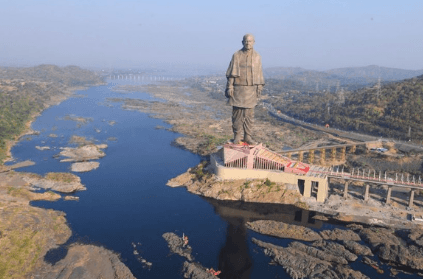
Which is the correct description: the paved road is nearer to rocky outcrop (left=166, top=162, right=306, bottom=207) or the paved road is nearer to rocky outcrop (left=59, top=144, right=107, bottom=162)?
rocky outcrop (left=166, top=162, right=306, bottom=207)

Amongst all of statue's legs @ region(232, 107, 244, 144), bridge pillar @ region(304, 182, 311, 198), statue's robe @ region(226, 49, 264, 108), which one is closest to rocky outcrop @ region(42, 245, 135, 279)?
statue's legs @ region(232, 107, 244, 144)

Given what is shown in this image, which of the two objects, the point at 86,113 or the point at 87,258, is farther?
the point at 86,113

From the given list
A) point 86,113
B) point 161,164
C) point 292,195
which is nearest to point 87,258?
point 292,195

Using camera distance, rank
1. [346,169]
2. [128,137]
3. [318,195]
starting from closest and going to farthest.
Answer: [318,195] < [346,169] < [128,137]

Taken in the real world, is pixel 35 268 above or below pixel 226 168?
below

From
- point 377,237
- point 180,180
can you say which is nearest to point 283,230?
point 377,237

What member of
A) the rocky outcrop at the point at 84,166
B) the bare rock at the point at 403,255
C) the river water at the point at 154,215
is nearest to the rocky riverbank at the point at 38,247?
the river water at the point at 154,215

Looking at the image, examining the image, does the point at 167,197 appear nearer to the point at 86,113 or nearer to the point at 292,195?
the point at 292,195

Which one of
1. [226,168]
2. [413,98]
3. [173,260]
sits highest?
[413,98]
